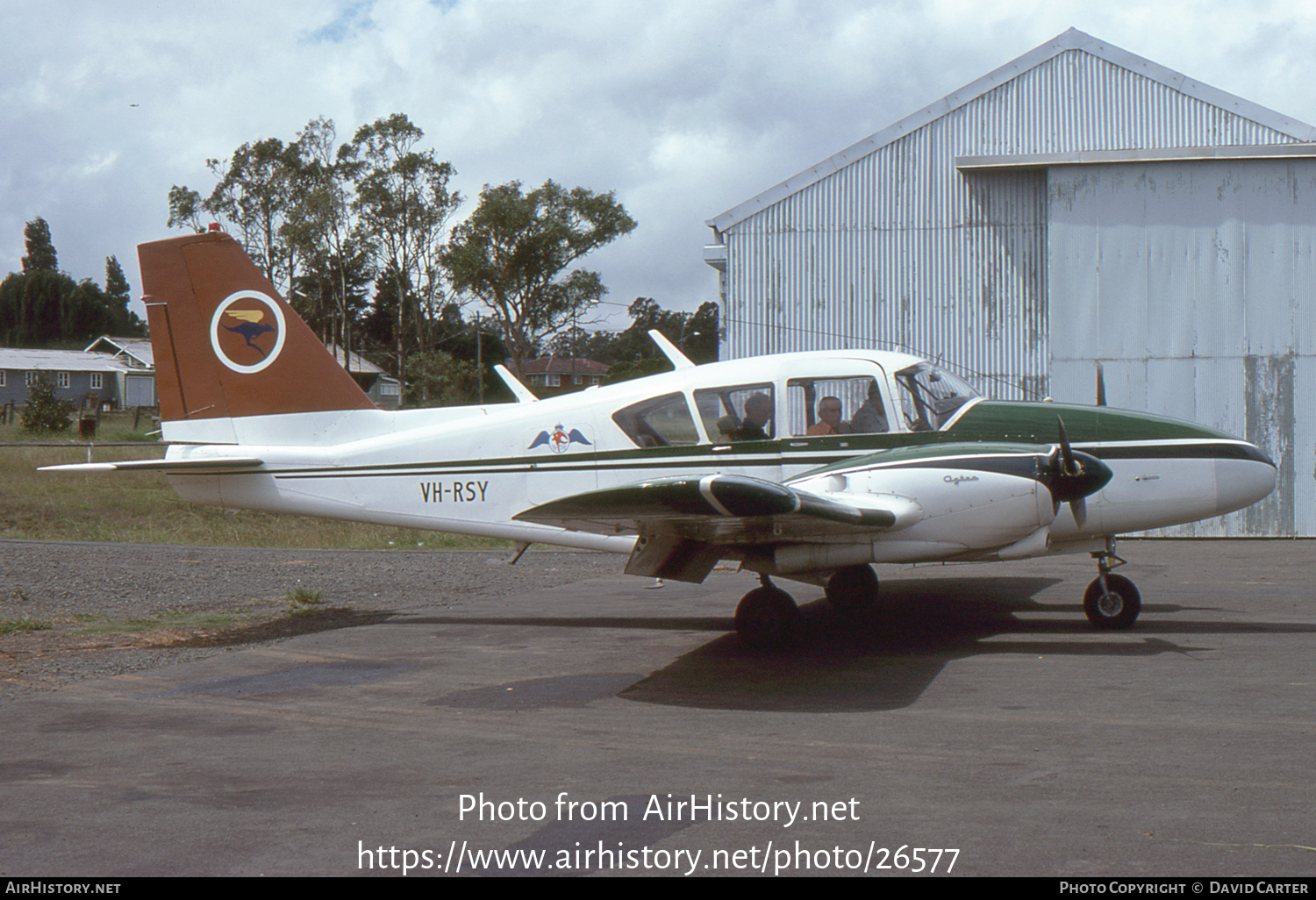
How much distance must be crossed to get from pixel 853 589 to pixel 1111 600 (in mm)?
2225

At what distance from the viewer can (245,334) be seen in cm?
980

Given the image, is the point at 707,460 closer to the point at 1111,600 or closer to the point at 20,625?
the point at 1111,600

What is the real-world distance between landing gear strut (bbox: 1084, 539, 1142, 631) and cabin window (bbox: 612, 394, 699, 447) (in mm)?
3393

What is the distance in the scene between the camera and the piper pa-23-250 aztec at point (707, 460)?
24.5 ft

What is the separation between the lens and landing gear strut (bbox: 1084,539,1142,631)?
842cm

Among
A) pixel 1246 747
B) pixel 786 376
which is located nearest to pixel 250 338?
pixel 786 376

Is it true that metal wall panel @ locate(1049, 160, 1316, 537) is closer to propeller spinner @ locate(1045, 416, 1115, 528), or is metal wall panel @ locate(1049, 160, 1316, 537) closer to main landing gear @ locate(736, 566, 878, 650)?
propeller spinner @ locate(1045, 416, 1115, 528)

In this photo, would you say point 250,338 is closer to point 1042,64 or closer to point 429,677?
point 429,677

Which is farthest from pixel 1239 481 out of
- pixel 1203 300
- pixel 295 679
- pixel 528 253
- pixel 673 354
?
pixel 528 253

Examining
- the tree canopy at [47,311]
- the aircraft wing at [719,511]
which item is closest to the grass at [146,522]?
the aircraft wing at [719,511]

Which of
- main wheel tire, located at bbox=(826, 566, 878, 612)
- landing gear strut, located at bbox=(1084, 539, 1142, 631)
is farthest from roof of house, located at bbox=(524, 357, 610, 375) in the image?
landing gear strut, located at bbox=(1084, 539, 1142, 631)

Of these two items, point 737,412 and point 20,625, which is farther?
point 20,625

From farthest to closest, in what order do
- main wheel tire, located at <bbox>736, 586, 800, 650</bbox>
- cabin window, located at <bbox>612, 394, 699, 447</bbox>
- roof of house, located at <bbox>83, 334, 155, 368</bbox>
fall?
1. roof of house, located at <bbox>83, 334, 155, 368</bbox>
2. cabin window, located at <bbox>612, 394, 699, 447</bbox>
3. main wheel tire, located at <bbox>736, 586, 800, 650</bbox>

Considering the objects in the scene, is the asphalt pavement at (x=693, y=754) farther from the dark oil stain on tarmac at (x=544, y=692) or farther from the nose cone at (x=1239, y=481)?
the nose cone at (x=1239, y=481)
